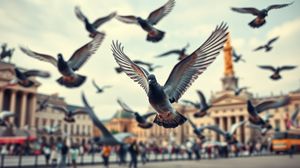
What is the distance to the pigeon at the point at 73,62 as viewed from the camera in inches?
363

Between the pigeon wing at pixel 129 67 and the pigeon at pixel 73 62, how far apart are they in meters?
3.61

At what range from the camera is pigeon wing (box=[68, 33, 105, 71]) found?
9.48 metres

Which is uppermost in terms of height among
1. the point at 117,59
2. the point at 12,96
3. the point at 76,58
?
the point at 12,96

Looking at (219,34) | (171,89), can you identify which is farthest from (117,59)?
(219,34)

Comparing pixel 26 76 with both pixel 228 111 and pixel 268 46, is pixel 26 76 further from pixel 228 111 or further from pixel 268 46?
pixel 228 111

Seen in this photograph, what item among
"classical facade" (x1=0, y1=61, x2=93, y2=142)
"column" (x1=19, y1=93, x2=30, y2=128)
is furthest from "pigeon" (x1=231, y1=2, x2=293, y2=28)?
"column" (x1=19, y1=93, x2=30, y2=128)

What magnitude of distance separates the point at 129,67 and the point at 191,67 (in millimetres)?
1111

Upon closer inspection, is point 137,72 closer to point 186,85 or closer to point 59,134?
point 186,85

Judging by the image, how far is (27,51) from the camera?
31.7 feet

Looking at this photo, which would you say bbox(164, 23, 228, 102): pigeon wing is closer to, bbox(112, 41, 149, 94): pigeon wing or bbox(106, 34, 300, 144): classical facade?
bbox(112, 41, 149, 94): pigeon wing

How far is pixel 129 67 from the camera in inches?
235

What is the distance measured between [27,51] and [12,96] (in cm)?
7762

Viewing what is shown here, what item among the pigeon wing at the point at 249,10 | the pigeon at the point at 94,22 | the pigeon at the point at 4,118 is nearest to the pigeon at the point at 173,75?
the pigeon wing at the point at 249,10

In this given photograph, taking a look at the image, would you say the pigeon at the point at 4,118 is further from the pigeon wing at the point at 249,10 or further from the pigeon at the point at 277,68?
the pigeon wing at the point at 249,10
